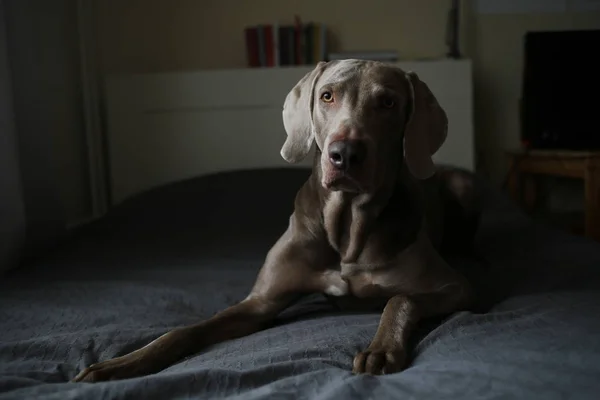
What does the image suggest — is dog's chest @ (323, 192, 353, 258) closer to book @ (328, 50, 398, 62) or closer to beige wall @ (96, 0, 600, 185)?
book @ (328, 50, 398, 62)

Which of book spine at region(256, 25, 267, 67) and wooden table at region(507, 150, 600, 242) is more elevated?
book spine at region(256, 25, 267, 67)

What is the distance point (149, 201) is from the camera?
100 inches

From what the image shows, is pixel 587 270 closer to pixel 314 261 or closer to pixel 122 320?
pixel 314 261

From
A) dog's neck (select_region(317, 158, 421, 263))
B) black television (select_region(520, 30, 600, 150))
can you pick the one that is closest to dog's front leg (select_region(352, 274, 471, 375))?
dog's neck (select_region(317, 158, 421, 263))

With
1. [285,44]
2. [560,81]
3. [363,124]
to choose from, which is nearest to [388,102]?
[363,124]

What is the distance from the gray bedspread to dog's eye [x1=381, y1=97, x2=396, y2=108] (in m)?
0.45

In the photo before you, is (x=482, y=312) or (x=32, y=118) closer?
(x=482, y=312)

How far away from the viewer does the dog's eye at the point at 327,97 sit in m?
1.36

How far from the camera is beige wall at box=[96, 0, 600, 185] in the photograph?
3.26 metres

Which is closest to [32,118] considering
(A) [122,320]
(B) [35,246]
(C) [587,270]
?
(B) [35,246]

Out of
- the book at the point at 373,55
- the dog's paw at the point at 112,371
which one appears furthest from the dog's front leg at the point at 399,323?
→ the book at the point at 373,55

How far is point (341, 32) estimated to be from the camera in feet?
10.7

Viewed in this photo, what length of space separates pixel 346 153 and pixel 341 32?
7.17ft

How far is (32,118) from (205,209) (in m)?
0.71
